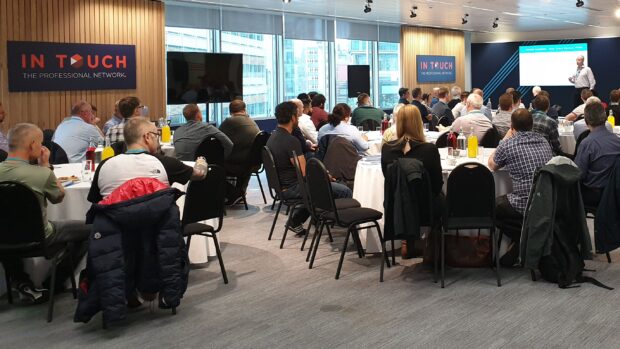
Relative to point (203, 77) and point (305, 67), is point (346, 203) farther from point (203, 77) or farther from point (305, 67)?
point (305, 67)

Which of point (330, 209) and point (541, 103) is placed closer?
point (330, 209)

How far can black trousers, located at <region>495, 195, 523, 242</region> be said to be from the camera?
5414 mm

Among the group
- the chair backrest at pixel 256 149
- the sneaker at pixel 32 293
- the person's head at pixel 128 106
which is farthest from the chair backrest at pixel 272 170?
the sneaker at pixel 32 293

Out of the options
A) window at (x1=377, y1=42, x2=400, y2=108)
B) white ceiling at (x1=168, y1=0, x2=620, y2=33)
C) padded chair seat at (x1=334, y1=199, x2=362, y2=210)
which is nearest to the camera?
padded chair seat at (x1=334, y1=199, x2=362, y2=210)

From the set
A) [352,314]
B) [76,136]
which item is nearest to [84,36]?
[76,136]

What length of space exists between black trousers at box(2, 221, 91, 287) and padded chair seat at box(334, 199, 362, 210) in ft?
6.26

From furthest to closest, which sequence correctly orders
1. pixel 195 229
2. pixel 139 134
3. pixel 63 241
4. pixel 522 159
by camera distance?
pixel 522 159 < pixel 195 229 < pixel 63 241 < pixel 139 134

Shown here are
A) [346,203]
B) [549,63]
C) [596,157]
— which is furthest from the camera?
[549,63]


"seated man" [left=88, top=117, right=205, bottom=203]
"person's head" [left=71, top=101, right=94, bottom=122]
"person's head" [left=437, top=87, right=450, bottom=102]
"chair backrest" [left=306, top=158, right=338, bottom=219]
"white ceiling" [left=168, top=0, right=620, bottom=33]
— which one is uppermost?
"white ceiling" [left=168, top=0, right=620, bottom=33]

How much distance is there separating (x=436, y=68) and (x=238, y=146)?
1272cm

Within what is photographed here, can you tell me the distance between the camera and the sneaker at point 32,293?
4.95 meters

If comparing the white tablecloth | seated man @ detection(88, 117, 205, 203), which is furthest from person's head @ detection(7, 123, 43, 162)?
the white tablecloth

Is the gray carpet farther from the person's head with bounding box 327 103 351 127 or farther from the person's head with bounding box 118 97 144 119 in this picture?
the person's head with bounding box 118 97 144 119

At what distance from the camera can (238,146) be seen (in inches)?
333
